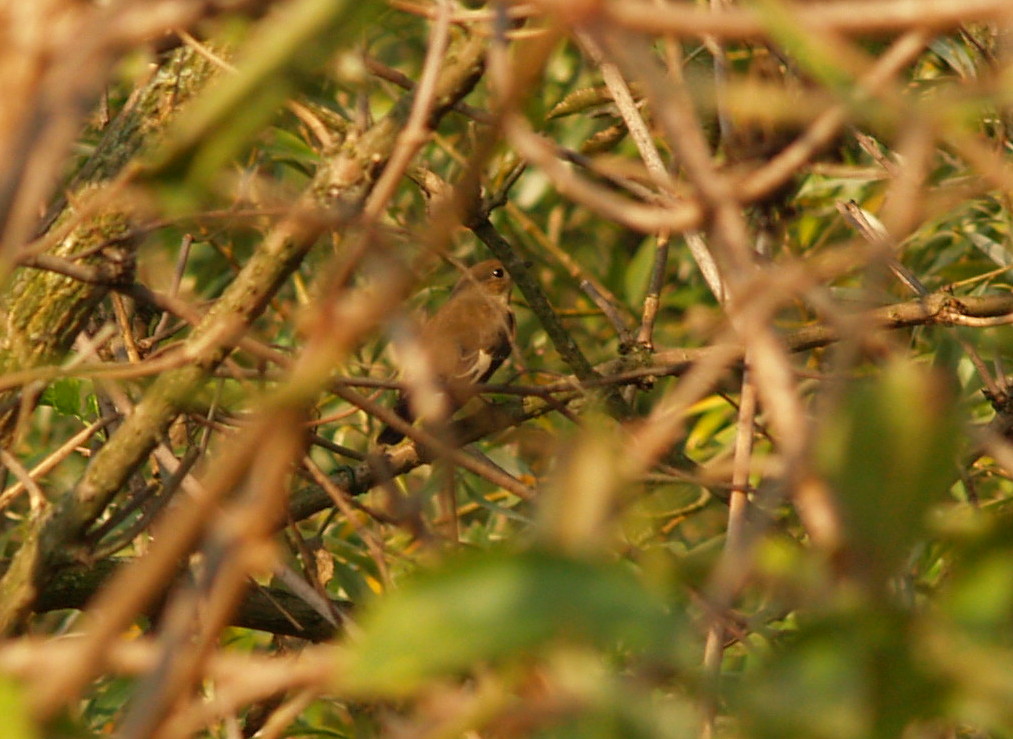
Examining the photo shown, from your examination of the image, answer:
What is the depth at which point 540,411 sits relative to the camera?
346cm

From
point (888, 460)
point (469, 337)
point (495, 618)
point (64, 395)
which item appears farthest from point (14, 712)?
point (469, 337)

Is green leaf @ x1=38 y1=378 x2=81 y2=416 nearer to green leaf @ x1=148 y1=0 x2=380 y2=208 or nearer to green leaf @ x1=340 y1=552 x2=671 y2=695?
green leaf @ x1=148 y1=0 x2=380 y2=208

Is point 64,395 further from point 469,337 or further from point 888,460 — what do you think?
point 469,337

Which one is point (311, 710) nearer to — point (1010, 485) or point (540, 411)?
point (540, 411)

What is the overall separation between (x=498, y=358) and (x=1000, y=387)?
3.68 meters

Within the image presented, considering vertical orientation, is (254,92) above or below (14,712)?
above

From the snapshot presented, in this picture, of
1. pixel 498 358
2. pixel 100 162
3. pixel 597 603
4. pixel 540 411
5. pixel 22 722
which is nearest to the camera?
pixel 597 603

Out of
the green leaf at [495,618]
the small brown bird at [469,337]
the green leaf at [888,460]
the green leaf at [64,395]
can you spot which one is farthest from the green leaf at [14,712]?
the small brown bird at [469,337]

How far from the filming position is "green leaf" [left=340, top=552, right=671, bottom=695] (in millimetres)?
809

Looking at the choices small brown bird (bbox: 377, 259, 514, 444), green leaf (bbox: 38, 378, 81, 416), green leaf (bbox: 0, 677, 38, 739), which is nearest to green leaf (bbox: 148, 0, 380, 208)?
green leaf (bbox: 0, 677, 38, 739)

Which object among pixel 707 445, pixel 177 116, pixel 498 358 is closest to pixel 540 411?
pixel 177 116

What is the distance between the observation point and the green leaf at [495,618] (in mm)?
809

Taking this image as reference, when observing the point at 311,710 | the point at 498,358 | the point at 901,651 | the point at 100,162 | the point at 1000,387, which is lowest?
the point at 498,358

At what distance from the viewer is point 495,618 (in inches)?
31.9
